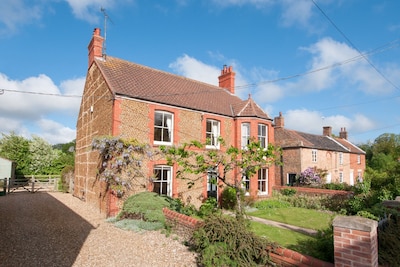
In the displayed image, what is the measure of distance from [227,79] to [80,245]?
1760 centimetres

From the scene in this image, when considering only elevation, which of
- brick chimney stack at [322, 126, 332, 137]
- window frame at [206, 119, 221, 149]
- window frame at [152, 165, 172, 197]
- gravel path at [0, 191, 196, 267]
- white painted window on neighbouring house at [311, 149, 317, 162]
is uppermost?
brick chimney stack at [322, 126, 332, 137]

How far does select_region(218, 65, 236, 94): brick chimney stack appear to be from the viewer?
71.4ft

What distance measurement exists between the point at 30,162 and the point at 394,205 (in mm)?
38273

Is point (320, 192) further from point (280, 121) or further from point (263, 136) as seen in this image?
point (280, 121)

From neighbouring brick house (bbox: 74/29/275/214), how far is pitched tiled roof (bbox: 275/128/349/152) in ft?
31.3

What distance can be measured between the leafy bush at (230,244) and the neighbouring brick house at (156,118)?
6784mm

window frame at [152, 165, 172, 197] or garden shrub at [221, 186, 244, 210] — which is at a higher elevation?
window frame at [152, 165, 172, 197]

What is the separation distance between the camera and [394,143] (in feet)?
169

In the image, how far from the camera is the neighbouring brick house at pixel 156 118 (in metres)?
12.7

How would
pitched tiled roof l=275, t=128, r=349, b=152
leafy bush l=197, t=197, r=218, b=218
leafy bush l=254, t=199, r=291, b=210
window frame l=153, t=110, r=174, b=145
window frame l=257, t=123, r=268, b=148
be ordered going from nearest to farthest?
1. leafy bush l=197, t=197, r=218, b=218
2. window frame l=153, t=110, r=174, b=145
3. leafy bush l=254, t=199, r=291, b=210
4. window frame l=257, t=123, r=268, b=148
5. pitched tiled roof l=275, t=128, r=349, b=152

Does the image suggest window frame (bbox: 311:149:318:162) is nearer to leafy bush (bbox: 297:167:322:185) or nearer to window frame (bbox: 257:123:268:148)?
leafy bush (bbox: 297:167:322:185)

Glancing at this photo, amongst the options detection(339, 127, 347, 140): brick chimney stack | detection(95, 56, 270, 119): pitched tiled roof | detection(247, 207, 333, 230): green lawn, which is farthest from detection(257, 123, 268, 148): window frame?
detection(339, 127, 347, 140): brick chimney stack

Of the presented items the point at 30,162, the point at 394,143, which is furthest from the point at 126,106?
the point at 394,143

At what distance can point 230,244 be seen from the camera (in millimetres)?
5828
